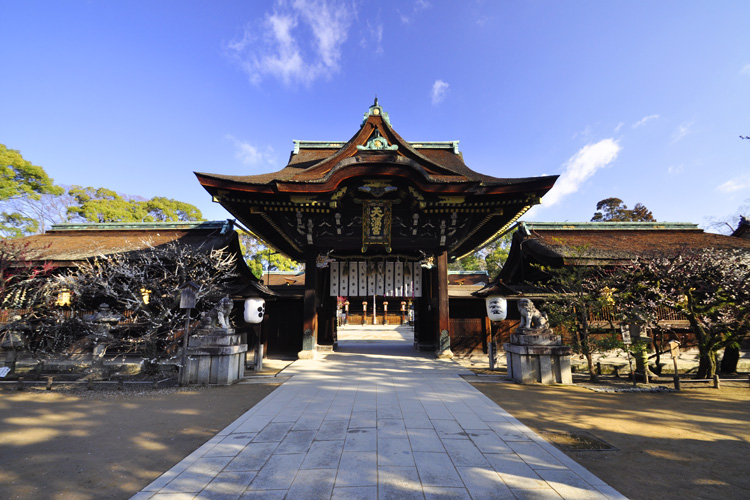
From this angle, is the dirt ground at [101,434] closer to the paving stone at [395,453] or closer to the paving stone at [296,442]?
the paving stone at [296,442]

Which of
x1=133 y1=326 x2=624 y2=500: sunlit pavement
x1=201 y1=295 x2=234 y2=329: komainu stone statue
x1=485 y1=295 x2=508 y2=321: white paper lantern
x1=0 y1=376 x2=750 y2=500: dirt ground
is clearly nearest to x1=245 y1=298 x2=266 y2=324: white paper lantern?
x1=201 y1=295 x2=234 y2=329: komainu stone statue

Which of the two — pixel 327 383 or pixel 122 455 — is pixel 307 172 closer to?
pixel 327 383

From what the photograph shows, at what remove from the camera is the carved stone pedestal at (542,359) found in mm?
7824

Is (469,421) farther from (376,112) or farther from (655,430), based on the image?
(376,112)

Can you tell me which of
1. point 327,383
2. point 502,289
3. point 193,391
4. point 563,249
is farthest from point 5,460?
point 563,249

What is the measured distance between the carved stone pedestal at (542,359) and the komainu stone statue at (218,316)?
769 cm

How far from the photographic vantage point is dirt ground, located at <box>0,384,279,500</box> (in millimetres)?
3234

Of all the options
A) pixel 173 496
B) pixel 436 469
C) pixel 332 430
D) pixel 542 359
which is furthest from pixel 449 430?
pixel 542 359

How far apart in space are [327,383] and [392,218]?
6639 millimetres

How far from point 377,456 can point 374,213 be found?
352 inches

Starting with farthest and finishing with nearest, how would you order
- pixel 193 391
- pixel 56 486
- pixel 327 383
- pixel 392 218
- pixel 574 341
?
pixel 392 218
pixel 574 341
pixel 327 383
pixel 193 391
pixel 56 486

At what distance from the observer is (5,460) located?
3.72 meters

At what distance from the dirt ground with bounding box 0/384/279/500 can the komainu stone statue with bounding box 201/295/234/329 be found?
5.17 ft

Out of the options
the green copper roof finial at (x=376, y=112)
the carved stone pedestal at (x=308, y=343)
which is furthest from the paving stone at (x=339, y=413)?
the green copper roof finial at (x=376, y=112)
